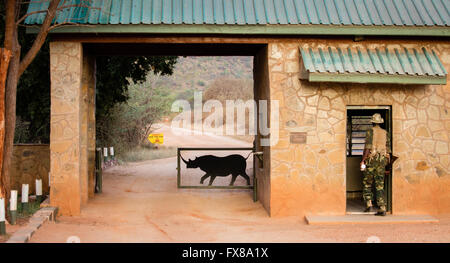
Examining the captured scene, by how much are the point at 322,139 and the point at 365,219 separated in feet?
5.62

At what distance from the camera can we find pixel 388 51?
983 cm

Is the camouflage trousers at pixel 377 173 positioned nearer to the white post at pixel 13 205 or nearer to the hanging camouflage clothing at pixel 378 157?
the hanging camouflage clothing at pixel 378 157

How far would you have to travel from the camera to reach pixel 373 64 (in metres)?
9.49

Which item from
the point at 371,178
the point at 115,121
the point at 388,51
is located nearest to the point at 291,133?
→ the point at 371,178

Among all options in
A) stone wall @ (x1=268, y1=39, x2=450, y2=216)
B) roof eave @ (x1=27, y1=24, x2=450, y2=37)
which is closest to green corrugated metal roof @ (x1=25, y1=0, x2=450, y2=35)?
roof eave @ (x1=27, y1=24, x2=450, y2=37)


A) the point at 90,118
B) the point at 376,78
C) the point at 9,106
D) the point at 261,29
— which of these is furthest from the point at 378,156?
the point at 9,106

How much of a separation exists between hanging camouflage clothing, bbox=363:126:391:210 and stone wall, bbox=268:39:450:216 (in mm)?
310

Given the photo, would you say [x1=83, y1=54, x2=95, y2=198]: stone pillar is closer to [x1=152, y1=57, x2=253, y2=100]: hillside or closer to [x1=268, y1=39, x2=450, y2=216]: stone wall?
[x1=268, y1=39, x2=450, y2=216]: stone wall

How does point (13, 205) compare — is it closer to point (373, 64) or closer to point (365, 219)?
point (365, 219)

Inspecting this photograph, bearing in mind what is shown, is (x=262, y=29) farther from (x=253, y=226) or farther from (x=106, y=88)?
(x=106, y=88)

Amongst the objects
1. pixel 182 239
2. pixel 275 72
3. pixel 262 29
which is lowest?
pixel 182 239

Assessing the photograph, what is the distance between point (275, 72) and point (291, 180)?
2.13 metres

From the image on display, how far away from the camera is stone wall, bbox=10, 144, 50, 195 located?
12.2m

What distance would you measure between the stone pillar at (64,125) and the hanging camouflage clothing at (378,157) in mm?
5688
